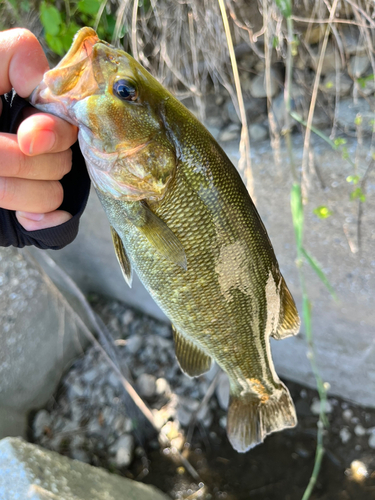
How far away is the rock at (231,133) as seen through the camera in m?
1.45

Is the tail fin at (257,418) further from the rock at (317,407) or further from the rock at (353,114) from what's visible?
the rock at (317,407)

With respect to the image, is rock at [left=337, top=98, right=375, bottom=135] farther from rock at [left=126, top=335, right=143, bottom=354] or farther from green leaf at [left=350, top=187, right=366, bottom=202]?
rock at [left=126, top=335, right=143, bottom=354]

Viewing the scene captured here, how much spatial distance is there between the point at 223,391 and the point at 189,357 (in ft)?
3.86

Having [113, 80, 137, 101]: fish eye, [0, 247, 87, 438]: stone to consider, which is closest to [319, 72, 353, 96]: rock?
[113, 80, 137, 101]: fish eye

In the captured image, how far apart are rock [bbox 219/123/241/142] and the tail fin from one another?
1015 mm

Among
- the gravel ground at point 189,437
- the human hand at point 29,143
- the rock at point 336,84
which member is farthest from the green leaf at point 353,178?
the gravel ground at point 189,437

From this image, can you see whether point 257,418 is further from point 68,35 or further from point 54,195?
point 68,35

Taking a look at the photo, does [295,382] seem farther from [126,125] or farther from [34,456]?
[126,125]

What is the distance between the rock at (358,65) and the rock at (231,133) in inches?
18.0

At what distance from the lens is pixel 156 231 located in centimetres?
74

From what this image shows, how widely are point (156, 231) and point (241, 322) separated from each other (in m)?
0.34

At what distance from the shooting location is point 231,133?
1.46 meters

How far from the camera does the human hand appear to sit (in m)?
0.59

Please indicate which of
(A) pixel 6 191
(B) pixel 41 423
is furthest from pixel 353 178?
(B) pixel 41 423
